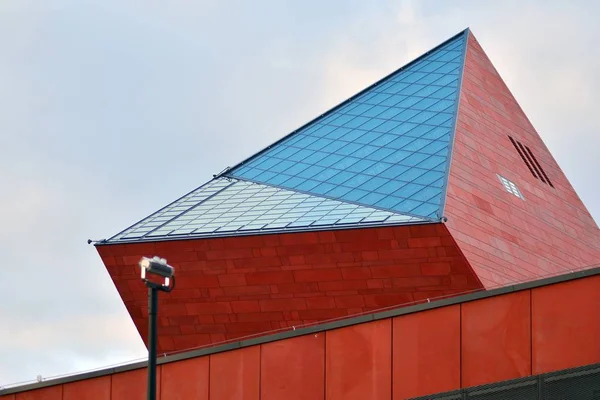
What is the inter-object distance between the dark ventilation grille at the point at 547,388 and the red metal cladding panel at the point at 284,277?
14.8 m

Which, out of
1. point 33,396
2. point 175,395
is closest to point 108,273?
point 33,396

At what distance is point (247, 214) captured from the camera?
51.3m

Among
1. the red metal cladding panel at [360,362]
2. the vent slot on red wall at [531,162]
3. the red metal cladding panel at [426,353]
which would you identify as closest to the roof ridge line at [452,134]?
the vent slot on red wall at [531,162]

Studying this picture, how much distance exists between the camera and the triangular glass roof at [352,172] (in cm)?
4919

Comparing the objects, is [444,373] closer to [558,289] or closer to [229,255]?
[558,289]

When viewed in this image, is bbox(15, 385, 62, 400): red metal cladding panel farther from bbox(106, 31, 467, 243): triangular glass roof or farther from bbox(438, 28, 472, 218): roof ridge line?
bbox(438, 28, 472, 218): roof ridge line

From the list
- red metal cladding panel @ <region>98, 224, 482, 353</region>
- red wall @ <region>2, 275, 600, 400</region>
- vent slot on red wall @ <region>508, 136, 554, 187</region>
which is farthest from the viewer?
vent slot on red wall @ <region>508, 136, 554, 187</region>

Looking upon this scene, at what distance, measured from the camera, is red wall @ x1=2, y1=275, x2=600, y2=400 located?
3105cm

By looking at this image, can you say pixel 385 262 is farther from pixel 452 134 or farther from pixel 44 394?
pixel 44 394

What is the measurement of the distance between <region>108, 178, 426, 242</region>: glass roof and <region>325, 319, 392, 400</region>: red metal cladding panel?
12959mm

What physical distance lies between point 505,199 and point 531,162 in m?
6.92

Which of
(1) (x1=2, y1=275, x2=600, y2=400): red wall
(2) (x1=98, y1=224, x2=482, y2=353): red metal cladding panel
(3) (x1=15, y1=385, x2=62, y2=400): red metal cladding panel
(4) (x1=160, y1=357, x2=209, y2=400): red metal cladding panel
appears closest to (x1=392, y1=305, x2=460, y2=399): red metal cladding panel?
(1) (x1=2, y1=275, x2=600, y2=400): red wall

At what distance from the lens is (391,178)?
51250 mm

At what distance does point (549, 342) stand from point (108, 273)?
23029 millimetres
